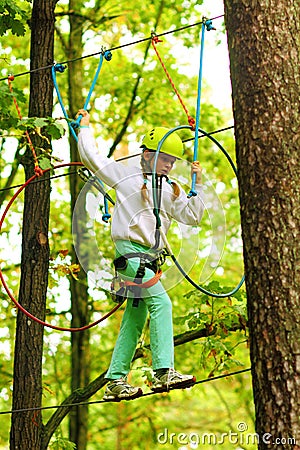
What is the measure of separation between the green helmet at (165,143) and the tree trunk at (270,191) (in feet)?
2.27

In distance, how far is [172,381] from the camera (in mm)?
3643

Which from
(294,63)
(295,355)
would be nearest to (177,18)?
(294,63)

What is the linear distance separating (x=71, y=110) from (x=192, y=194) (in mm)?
5278

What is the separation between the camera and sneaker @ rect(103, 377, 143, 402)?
12.2 feet

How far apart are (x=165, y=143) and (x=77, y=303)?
498 centimetres

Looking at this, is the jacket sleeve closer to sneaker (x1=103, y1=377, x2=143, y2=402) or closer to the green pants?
the green pants

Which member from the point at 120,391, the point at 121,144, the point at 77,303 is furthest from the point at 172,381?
the point at 121,144

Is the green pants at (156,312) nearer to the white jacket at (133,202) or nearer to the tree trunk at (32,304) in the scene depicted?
the white jacket at (133,202)

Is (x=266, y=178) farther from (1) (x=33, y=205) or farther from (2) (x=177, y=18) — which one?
(2) (x=177, y=18)

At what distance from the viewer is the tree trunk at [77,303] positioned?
8.20m

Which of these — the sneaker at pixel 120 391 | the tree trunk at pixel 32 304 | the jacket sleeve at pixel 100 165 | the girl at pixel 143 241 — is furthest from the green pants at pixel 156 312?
the tree trunk at pixel 32 304

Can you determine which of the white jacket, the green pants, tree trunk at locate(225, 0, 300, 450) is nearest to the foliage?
the white jacket

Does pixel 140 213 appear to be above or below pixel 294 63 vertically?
below

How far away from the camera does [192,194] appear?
369 cm
